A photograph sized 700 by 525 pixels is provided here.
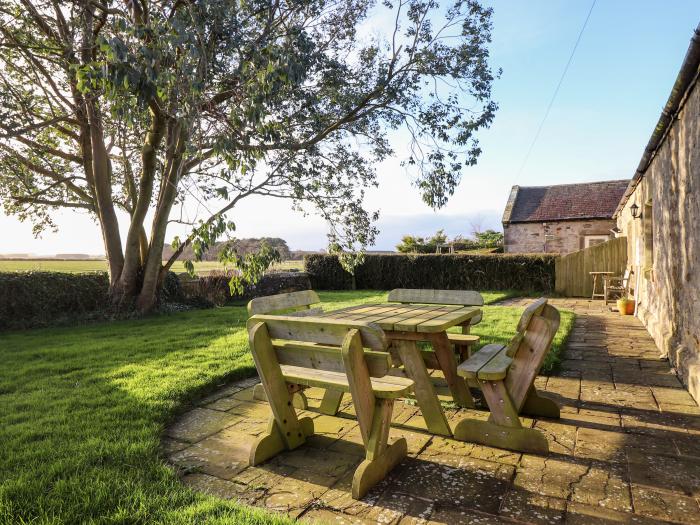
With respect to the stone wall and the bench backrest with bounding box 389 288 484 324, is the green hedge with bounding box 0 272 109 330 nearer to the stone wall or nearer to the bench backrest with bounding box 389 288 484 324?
the bench backrest with bounding box 389 288 484 324

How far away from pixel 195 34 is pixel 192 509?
513 centimetres

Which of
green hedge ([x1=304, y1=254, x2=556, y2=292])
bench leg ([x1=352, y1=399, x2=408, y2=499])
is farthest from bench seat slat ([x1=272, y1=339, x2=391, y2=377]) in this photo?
green hedge ([x1=304, y1=254, x2=556, y2=292])

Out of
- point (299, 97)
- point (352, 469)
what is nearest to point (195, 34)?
point (299, 97)

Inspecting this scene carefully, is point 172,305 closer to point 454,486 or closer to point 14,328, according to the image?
point 14,328

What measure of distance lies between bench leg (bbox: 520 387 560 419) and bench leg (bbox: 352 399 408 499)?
147 cm

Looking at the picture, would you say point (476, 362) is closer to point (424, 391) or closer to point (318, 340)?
point (424, 391)

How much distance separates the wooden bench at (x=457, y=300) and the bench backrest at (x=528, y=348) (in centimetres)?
114

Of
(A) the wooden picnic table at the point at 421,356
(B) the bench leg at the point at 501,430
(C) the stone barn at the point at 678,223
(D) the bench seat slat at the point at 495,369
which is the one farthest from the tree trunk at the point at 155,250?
(C) the stone barn at the point at 678,223

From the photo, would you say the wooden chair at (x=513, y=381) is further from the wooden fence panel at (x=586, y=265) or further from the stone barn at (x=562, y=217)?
the stone barn at (x=562, y=217)

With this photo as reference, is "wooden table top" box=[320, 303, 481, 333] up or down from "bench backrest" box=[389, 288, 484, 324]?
down

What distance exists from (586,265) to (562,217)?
8.45 m

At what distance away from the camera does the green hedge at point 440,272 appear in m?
16.0

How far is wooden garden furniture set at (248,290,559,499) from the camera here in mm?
2434

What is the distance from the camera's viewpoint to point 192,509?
7.10ft
